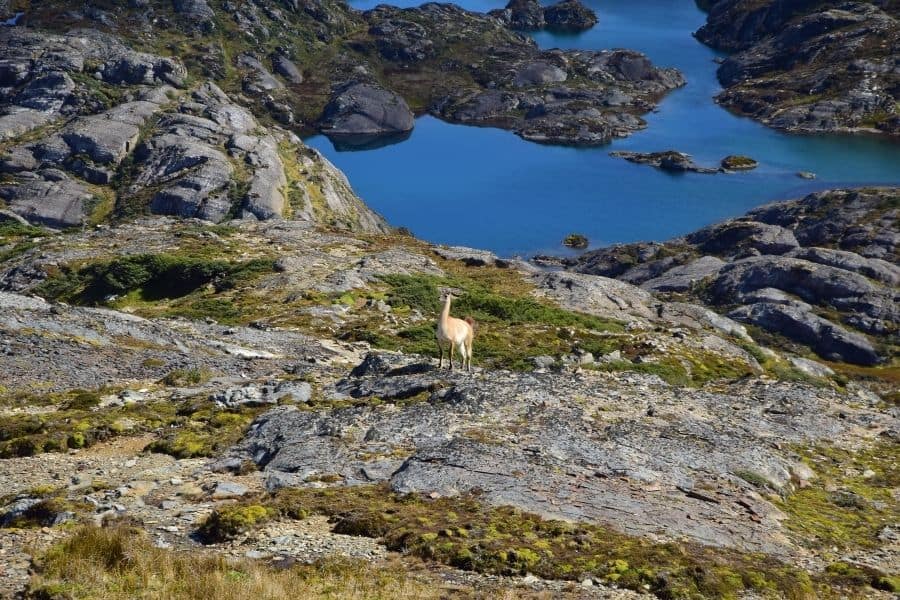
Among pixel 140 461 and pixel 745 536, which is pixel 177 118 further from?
pixel 745 536

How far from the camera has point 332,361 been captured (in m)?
32.3

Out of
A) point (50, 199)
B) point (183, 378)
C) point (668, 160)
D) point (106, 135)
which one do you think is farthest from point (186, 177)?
point (668, 160)

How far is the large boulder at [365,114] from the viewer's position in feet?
602

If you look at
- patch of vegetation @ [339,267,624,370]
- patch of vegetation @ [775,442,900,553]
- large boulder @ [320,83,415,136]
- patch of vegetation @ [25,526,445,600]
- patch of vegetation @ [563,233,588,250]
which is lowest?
patch of vegetation @ [775,442,900,553]

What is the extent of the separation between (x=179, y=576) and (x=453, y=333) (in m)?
13.8

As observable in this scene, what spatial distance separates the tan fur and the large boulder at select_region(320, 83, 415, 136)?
16149cm

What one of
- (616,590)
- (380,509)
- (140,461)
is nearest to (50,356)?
(140,461)

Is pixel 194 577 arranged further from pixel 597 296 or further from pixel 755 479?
pixel 597 296

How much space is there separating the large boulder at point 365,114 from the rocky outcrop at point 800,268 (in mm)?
83705

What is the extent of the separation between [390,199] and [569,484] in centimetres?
12486

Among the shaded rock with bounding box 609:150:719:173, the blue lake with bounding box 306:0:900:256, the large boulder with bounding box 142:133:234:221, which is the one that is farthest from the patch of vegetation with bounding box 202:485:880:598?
the shaded rock with bounding box 609:150:719:173

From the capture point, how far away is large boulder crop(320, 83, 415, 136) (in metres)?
184

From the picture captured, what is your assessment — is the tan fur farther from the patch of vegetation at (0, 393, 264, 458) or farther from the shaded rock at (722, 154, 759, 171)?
the shaded rock at (722, 154, 759, 171)

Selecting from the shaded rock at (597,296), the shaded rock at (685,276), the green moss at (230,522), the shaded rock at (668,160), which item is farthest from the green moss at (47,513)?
the shaded rock at (668,160)
